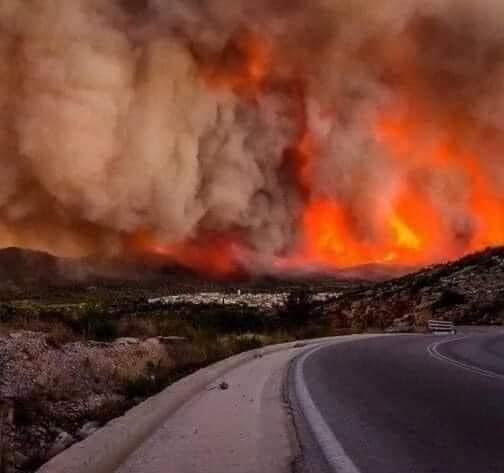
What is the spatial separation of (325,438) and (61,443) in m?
2.50

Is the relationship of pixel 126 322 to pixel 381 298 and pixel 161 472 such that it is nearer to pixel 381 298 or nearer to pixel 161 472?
pixel 161 472

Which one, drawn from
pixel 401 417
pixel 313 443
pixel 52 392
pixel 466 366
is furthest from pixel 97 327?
pixel 313 443

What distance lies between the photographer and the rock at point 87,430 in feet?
19.4

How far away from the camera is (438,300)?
149ft

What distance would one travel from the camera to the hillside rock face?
41219mm

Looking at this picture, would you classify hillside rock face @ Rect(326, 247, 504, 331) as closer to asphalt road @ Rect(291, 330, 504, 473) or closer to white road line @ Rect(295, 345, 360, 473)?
asphalt road @ Rect(291, 330, 504, 473)

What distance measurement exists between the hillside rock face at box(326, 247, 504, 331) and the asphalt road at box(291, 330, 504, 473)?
26777mm

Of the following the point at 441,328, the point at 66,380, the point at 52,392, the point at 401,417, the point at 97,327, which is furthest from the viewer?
the point at 441,328

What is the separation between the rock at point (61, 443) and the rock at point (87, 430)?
148 millimetres

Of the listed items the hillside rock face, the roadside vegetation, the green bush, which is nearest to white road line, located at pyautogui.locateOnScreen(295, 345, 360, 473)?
the roadside vegetation

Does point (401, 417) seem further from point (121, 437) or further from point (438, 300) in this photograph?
point (438, 300)

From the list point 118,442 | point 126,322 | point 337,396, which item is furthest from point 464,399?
point 126,322

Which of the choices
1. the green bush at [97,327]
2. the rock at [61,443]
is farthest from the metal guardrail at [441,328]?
the rock at [61,443]

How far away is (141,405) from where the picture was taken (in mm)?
7305
